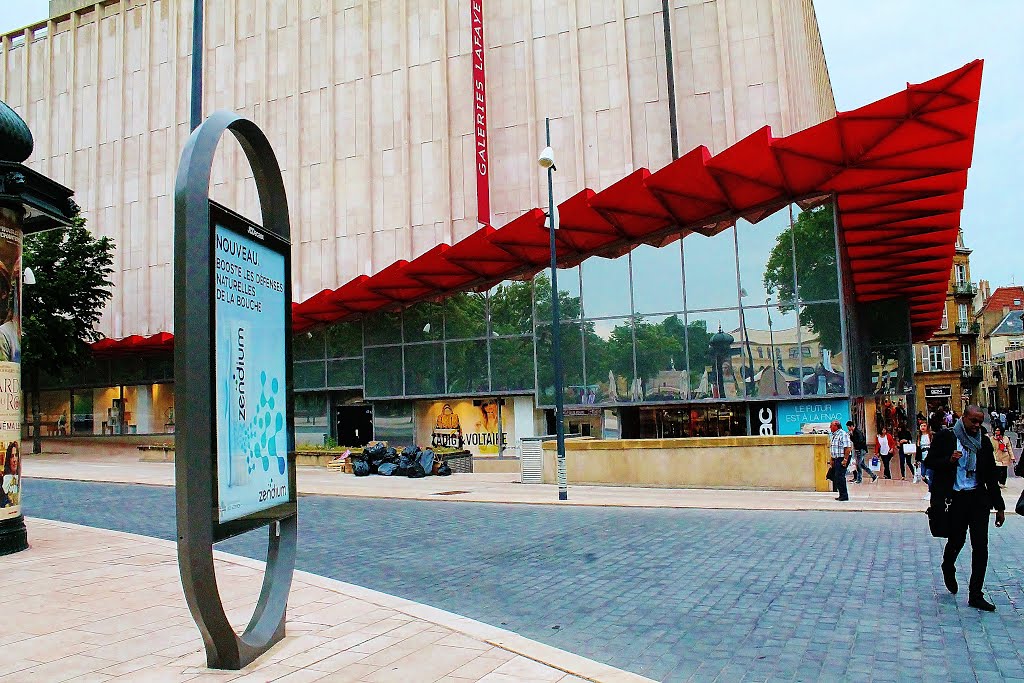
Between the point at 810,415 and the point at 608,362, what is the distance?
6.94 m

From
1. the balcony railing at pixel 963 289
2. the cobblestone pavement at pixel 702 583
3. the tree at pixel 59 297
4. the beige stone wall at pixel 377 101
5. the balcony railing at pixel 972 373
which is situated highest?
the beige stone wall at pixel 377 101

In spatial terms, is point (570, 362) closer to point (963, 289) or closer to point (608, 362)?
point (608, 362)

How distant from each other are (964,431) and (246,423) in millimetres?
6262

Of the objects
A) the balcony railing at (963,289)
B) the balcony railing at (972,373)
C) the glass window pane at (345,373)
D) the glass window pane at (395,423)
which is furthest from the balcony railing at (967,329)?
the glass window pane at (345,373)

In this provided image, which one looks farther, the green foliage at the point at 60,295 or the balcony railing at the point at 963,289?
the balcony railing at the point at 963,289

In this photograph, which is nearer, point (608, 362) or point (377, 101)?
point (608, 362)

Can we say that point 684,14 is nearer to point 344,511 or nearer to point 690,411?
point 690,411

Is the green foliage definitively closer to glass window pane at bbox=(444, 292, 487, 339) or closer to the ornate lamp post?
glass window pane at bbox=(444, 292, 487, 339)

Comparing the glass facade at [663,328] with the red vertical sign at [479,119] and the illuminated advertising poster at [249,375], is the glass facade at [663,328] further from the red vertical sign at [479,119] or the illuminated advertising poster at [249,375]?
the illuminated advertising poster at [249,375]

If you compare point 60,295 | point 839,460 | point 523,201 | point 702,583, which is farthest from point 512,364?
point 702,583

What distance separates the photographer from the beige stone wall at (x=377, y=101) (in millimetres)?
34312

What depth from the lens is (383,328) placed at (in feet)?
117

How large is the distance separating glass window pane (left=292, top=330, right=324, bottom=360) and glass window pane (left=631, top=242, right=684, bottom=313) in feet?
54.9

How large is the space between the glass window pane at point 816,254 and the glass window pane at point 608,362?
6014 mm
